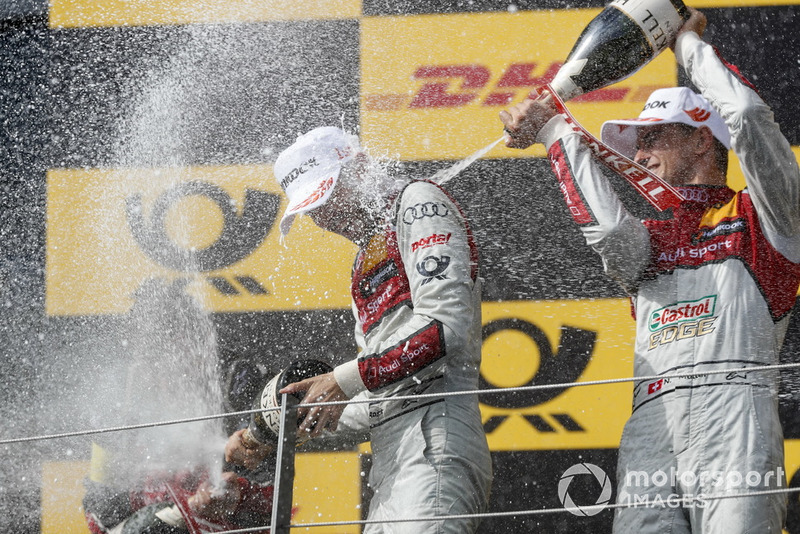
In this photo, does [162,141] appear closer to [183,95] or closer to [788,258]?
[183,95]

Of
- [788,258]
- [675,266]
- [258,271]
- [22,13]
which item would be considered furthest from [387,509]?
[22,13]

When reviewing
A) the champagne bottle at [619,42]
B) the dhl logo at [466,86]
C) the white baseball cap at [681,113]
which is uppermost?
the dhl logo at [466,86]

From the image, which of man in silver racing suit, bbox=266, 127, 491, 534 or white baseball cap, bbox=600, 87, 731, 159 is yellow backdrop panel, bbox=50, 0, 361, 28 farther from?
white baseball cap, bbox=600, 87, 731, 159

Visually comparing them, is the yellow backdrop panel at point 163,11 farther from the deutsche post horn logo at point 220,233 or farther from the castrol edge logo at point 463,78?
the deutsche post horn logo at point 220,233

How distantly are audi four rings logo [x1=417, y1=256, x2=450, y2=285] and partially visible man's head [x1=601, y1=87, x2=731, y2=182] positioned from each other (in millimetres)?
611

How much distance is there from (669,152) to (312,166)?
825 mm

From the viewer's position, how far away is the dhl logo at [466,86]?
309 centimetres

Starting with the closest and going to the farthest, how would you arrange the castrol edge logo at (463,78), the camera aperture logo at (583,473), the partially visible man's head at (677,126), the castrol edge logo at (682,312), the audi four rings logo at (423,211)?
1. the castrol edge logo at (682,312)
2. the audi four rings logo at (423,211)
3. the partially visible man's head at (677,126)
4. the camera aperture logo at (583,473)
5. the castrol edge logo at (463,78)

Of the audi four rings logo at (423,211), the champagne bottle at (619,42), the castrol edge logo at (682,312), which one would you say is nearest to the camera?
the castrol edge logo at (682,312)

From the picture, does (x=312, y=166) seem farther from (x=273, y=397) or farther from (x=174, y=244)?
(x=174, y=244)

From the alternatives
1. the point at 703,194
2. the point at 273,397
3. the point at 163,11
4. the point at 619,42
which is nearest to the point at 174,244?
the point at 163,11

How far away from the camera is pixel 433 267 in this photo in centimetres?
204

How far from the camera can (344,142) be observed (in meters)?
2.44

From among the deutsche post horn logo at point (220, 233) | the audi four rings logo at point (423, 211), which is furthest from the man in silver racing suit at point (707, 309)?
the deutsche post horn logo at point (220, 233)
